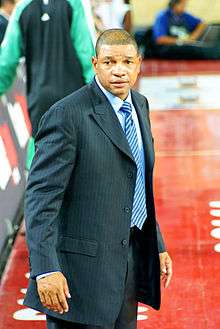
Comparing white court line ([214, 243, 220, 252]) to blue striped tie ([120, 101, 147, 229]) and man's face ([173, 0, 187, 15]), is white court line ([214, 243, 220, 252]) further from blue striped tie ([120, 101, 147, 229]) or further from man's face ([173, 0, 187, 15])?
man's face ([173, 0, 187, 15])

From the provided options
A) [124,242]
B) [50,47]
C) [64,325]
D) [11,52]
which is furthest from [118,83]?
[11,52]

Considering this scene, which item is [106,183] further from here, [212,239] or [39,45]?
[212,239]

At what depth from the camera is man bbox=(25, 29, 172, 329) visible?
3475 millimetres

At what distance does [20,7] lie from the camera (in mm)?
6316

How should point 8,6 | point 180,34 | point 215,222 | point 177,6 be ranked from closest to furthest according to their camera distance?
1. point 215,222
2. point 8,6
3. point 177,6
4. point 180,34

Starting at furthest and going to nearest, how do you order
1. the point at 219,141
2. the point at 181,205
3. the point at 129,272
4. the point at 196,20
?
1. the point at 196,20
2. the point at 219,141
3. the point at 181,205
4. the point at 129,272

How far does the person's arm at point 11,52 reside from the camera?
634 centimetres

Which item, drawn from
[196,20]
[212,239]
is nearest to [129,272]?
[212,239]

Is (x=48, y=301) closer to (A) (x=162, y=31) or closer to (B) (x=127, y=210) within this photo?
(B) (x=127, y=210)

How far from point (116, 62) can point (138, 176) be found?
459 mm

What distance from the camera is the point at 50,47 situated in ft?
20.5

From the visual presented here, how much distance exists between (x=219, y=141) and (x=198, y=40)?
7232mm

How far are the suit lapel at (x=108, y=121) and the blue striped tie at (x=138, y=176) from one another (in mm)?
70

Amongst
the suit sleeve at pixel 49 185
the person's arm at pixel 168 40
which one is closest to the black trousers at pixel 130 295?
the suit sleeve at pixel 49 185
